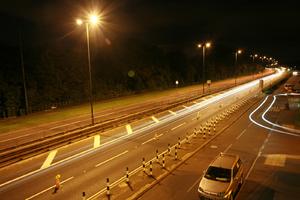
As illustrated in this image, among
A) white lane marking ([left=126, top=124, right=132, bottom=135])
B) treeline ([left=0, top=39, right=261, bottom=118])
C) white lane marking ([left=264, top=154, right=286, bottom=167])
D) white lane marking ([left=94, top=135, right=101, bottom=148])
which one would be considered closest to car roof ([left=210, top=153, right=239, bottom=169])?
white lane marking ([left=264, top=154, right=286, bottom=167])

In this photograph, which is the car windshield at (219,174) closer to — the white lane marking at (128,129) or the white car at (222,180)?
the white car at (222,180)

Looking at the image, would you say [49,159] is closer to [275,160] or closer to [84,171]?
[84,171]

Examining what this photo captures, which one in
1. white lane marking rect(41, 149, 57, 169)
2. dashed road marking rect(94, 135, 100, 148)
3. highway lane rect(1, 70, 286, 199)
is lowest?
highway lane rect(1, 70, 286, 199)

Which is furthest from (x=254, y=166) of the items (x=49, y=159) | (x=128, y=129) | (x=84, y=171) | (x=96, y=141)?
(x=128, y=129)

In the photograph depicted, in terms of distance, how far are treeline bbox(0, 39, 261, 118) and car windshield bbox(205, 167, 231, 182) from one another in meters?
36.7

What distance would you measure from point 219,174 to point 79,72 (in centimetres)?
5590

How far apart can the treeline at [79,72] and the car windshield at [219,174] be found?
36.7 metres

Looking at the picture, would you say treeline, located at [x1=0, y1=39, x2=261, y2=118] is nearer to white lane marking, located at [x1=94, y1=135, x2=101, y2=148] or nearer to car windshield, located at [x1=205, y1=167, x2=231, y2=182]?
white lane marking, located at [x1=94, y1=135, x2=101, y2=148]

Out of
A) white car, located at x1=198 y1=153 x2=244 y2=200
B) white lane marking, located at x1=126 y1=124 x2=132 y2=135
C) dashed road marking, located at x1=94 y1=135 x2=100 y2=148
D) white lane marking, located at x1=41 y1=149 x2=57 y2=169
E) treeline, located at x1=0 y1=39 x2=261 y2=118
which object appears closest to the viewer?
white car, located at x1=198 y1=153 x2=244 y2=200

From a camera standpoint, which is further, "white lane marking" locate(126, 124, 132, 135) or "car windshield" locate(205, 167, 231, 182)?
"white lane marking" locate(126, 124, 132, 135)

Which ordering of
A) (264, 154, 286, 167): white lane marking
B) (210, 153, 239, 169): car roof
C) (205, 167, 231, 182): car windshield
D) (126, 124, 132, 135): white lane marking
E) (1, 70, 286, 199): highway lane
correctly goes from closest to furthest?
(205, 167, 231, 182): car windshield, (210, 153, 239, 169): car roof, (1, 70, 286, 199): highway lane, (264, 154, 286, 167): white lane marking, (126, 124, 132, 135): white lane marking

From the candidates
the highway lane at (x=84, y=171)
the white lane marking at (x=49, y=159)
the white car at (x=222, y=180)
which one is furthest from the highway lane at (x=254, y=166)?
the white lane marking at (x=49, y=159)

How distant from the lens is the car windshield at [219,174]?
1436cm

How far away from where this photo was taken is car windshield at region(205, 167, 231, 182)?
14.4 meters
